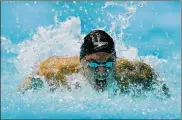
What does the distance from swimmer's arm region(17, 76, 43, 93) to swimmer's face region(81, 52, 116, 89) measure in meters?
0.86

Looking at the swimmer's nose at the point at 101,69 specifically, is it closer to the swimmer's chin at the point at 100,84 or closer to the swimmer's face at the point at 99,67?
the swimmer's face at the point at 99,67

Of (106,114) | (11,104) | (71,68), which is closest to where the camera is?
(106,114)

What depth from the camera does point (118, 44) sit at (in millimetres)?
8977

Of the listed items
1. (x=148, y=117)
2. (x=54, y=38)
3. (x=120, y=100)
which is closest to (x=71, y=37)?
(x=54, y=38)

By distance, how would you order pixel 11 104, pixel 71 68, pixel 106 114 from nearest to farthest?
pixel 106 114 < pixel 11 104 < pixel 71 68

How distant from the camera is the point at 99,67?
820 centimetres

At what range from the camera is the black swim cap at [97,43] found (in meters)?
8.19

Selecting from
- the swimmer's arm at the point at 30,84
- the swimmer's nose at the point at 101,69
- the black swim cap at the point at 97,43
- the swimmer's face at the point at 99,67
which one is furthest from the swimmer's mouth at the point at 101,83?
the swimmer's arm at the point at 30,84

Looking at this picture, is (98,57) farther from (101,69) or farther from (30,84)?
(30,84)

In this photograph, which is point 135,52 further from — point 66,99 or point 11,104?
point 11,104

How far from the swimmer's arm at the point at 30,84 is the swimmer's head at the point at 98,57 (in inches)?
33.8

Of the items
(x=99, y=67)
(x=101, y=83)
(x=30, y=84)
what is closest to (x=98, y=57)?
(x=99, y=67)

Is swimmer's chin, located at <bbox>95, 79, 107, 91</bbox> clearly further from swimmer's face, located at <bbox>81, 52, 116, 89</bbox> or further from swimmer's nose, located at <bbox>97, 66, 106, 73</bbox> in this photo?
swimmer's nose, located at <bbox>97, 66, 106, 73</bbox>

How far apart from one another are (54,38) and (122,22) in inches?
49.8
